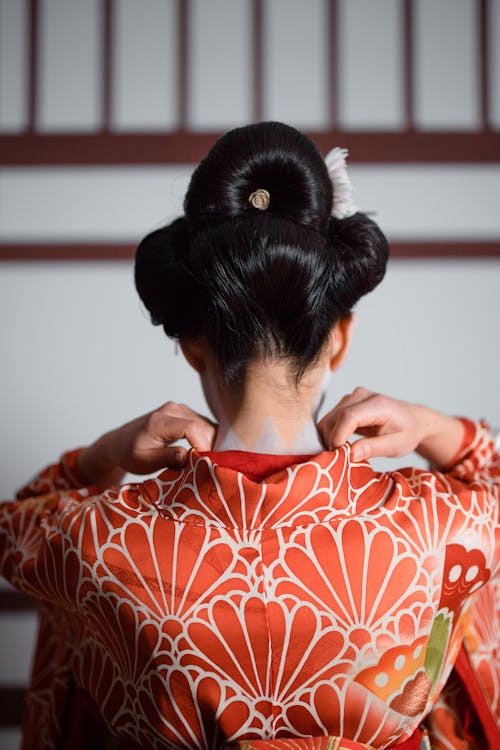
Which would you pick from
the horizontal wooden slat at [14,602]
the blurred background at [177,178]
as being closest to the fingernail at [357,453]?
the blurred background at [177,178]

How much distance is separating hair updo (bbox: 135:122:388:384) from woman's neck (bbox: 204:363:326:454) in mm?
20

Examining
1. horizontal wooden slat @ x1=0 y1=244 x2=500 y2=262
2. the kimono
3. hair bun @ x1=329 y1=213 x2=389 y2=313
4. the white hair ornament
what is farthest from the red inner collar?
horizontal wooden slat @ x1=0 y1=244 x2=500 y2=262

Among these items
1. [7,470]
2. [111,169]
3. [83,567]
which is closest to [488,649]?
[83,567]

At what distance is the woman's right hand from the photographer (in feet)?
2.96

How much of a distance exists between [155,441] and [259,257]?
0.32 metres

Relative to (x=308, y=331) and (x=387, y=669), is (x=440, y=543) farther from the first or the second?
(x=308, y=331)

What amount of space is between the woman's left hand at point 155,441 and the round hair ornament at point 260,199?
286 millimetres

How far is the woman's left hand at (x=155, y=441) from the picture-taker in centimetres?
92

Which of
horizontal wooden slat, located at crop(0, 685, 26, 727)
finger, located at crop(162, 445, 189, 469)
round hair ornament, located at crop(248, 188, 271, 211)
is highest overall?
round hair ornament, located at crop(248, 188, 271, 211)

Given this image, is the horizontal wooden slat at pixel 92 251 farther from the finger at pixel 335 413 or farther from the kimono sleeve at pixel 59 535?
the finger at pixel 335 413

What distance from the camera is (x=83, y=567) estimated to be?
0.85 metres

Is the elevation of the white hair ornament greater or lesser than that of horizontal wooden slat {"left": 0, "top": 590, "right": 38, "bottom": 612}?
greater

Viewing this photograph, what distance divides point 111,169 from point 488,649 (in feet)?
5.36

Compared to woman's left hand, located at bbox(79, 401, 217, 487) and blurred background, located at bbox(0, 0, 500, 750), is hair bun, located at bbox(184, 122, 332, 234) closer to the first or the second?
woman's left hand, located at bbox(79, 401, 217, 487)
